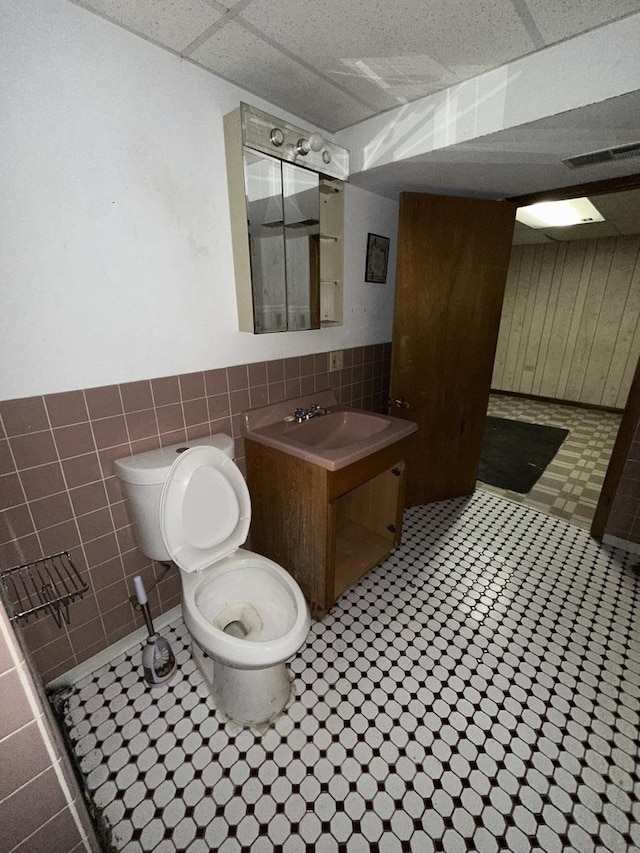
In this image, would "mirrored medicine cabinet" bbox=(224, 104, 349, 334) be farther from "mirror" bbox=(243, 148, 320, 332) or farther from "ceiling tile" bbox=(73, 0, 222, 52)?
"ceiling tile" bbox=(73, 0, 222, 52)

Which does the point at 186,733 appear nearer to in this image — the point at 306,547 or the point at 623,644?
the point at 306,547

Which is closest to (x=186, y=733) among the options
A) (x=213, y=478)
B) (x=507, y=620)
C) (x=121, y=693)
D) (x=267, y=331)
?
(x=121, y=693)

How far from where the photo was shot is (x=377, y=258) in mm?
2240

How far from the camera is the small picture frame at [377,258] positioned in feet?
7.14

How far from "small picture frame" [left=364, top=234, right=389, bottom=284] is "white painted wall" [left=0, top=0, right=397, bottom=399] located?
91 centimetres

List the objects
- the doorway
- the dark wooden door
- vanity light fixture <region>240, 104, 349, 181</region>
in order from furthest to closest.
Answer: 1. the doorway
2. the dark wooden door
3. vanity light fixture <region>240, 104, 349, 181</region>

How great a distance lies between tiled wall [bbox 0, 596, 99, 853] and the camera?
21.9 inches

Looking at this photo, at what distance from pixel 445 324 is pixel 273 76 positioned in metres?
1.44

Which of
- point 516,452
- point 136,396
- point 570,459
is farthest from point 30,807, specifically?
point 570,459

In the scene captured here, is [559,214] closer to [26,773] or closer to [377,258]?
[377,258]

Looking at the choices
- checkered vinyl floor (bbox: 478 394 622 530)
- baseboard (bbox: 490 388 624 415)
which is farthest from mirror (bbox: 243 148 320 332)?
baseboard (bbox: 490 388 624 415)

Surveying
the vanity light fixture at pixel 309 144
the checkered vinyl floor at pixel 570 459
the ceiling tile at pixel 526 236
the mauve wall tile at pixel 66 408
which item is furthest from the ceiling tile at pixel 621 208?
the mauve wall tile at pixel 66 408

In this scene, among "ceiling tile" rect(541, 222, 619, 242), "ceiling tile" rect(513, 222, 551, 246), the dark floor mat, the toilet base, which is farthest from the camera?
"ceiling tile" rect(513, 222, 551, 246)

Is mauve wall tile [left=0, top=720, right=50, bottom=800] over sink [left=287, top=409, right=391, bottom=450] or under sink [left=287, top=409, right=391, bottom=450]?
under
